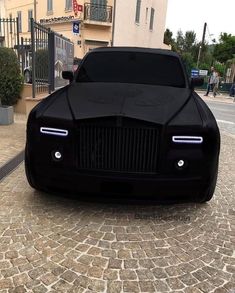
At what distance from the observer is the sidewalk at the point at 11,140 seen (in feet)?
18.7

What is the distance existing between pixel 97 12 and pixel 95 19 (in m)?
0.58

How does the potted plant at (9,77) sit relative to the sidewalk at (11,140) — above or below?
above

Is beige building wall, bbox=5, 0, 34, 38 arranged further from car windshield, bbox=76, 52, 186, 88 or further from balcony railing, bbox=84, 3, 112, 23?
car windshield, bbox=76, 52, 186, 88

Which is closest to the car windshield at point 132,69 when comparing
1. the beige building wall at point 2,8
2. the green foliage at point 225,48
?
the beige building wall at point 2,8

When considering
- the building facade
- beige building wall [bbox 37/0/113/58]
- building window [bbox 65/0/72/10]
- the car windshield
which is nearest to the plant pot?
the car windshield

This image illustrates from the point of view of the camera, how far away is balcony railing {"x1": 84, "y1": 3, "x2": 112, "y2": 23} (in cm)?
2642

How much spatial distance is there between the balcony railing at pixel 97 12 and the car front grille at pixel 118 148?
82.5 ft

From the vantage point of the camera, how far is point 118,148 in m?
3.31

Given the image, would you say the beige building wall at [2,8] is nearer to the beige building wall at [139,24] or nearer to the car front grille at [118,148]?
→ the beige building wall at [139,24]

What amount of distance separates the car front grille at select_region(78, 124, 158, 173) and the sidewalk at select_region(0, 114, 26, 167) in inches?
91.2

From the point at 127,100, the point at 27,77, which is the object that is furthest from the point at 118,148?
the point at 27,77

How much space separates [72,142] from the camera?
333 centimetres

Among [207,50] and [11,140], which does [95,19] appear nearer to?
[11,140]

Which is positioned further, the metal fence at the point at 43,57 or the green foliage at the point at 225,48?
the green foliage at the point at 225,48
